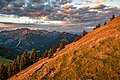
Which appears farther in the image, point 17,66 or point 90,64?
point 17,66

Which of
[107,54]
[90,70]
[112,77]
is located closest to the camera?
[112,77]

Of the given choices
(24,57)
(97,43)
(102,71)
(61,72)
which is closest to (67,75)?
(61,72)

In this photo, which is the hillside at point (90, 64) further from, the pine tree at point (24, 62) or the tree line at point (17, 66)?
the pine tree at point (24, 62)

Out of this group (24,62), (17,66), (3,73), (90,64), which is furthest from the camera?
(17,66)

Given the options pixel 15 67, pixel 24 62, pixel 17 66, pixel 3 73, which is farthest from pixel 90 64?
pixel 17 66

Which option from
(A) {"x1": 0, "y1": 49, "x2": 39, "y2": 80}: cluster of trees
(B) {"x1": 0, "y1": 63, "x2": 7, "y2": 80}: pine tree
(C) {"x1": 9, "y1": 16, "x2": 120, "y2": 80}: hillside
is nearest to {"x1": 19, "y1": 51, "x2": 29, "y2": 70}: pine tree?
(A) {"x1": 0, "y1": 49, "x2": 39, "y2": 80}: cluster of trees

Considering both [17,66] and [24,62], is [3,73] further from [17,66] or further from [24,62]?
[24,62]

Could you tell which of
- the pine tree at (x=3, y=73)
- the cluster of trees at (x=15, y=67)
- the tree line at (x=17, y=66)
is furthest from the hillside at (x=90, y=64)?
the pine tree at (x=3, y=73)

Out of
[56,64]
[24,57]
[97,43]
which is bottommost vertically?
[24,57]

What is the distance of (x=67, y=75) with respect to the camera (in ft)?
211

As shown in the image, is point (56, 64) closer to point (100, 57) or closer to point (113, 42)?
point (100, 57)

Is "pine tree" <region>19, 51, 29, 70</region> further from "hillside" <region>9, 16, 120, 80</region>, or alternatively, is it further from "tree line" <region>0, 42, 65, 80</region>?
"hillside" <region>9, 16, 120, 80</region>

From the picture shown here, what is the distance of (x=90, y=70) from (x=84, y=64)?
3917mm

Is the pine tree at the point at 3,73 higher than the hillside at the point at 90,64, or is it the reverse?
the hillside at the point at 90,64
